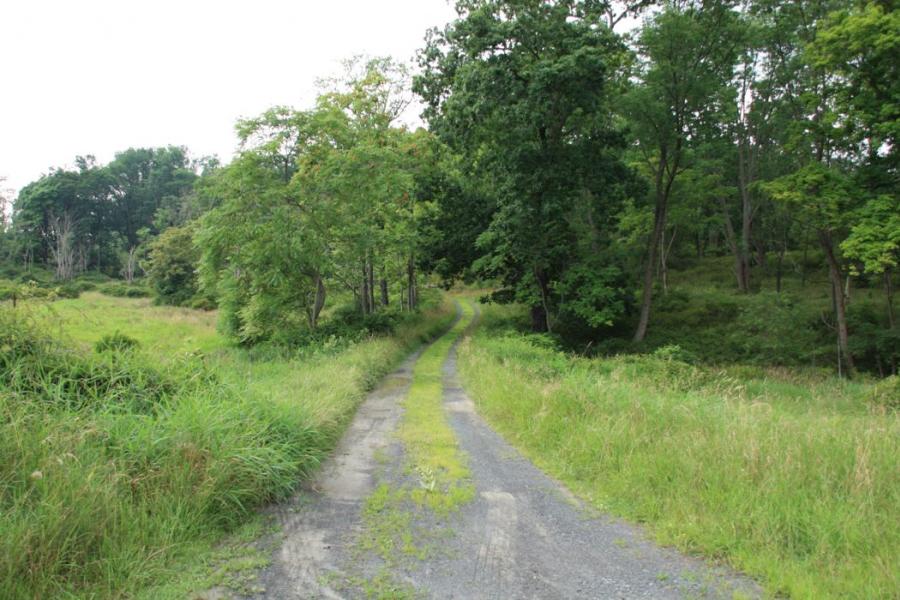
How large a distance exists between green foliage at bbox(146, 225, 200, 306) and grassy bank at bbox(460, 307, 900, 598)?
144ft

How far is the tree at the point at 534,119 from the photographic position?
1791 cm

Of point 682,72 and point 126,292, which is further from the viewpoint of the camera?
point 126,292

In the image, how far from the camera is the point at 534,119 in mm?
17953

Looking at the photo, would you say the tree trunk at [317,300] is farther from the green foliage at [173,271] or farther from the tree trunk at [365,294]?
the green foliage at [173,271]

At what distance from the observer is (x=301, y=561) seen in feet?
13.5

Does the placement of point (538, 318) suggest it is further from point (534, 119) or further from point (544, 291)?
point (534, 119)

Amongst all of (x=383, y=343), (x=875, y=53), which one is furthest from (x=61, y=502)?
(x=875, y=53)

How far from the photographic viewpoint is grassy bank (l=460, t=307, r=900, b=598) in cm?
378

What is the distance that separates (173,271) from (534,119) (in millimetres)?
38859

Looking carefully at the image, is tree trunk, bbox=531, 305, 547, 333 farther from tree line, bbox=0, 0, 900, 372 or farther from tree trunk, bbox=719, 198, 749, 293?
tree trunk, bbox=719, 198, 749, 293

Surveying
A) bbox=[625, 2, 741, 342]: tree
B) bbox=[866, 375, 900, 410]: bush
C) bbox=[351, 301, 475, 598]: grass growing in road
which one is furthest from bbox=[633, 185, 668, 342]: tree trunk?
bbox=[351, 301, 475, 598]: grass growing in road

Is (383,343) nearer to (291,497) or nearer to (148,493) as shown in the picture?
(291,497)

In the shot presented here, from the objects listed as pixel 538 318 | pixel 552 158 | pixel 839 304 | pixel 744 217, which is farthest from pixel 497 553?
pixel 744 217

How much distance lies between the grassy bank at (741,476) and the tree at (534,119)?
13.0 m
